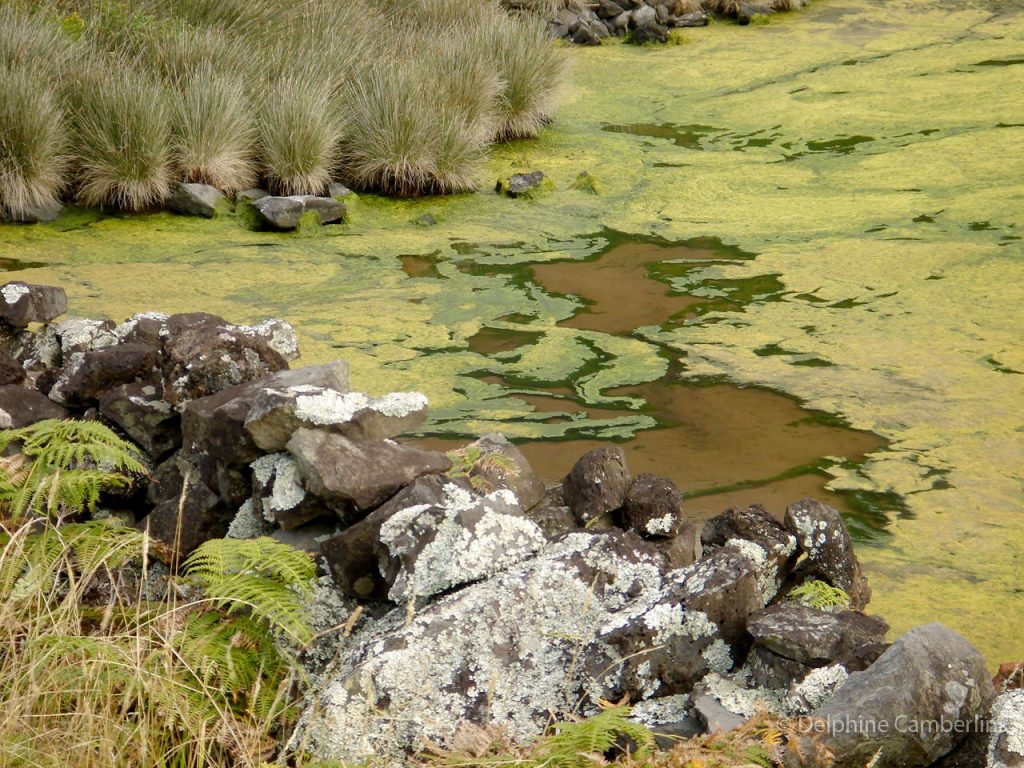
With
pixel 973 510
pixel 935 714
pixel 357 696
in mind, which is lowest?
pixel 973 510

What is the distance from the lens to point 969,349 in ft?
16.1

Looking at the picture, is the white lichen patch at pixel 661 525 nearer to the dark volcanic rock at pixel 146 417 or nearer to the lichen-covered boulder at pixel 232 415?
the lichen-covered boulder at pixel 232 415

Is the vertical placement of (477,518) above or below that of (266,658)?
above

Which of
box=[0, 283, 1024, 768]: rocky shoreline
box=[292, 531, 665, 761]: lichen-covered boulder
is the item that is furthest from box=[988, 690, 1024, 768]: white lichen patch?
box=[292, 531, 665, 761]: lichen-covered boulder

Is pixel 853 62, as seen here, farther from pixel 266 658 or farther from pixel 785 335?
pixel 266 658

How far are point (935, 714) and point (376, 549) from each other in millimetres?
1109

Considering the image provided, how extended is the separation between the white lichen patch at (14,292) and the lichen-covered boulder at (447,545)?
2.00 meters

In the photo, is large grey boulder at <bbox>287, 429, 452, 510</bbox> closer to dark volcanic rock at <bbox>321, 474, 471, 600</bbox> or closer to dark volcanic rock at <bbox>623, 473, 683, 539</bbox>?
dark volcanic rock at <bbox>321, 474, 471, 600</bbox>

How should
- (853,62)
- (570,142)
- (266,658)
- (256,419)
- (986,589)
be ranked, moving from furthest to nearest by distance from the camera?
(853,62) → (570,142) → (986,589) → (256,419) → (266,658)

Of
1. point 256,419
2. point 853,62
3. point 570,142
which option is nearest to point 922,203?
point 570,142

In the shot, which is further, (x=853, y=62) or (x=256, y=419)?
(x=853, y=62)

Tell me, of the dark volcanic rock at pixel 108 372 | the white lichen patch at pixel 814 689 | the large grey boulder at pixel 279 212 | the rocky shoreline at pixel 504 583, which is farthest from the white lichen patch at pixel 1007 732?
the large grey boulder at pixel 279 212

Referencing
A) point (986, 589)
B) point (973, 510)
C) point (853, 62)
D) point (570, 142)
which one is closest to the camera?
point (986, 589)

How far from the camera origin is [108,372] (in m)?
3.36
